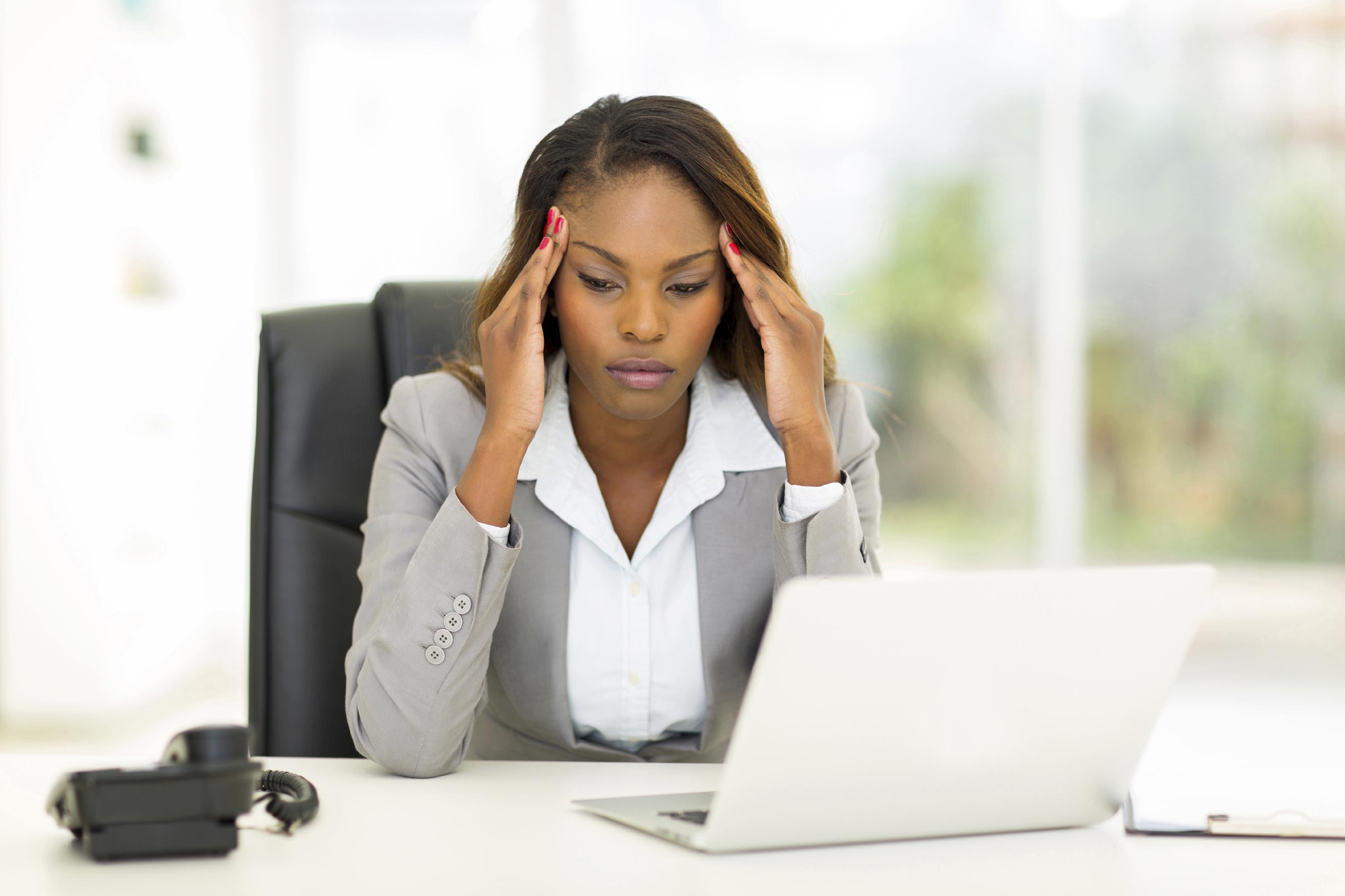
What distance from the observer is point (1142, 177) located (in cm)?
373

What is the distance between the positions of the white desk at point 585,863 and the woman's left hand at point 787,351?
549mm

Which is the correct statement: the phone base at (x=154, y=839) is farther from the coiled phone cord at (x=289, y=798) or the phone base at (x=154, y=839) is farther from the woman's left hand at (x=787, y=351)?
the woman's left hand at (x=787, y=351)

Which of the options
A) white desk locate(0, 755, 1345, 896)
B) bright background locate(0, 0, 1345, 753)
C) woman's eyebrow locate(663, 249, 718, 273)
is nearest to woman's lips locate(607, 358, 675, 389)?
woman's eyebrow locate(663, 249, 718, 273)

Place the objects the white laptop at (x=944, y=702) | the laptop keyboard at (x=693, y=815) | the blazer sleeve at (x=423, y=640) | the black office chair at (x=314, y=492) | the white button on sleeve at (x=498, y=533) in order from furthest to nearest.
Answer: the black office chair at (x=314, y=492) < the white button on sleeve at (x=498, y=533) < the blazer sleeve at (x=423, y=640) < the laptop keyboard at (x=693, y=815) < the white laptop at (x=944, y=702)

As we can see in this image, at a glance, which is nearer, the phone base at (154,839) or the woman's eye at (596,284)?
the phone base at (154,839)

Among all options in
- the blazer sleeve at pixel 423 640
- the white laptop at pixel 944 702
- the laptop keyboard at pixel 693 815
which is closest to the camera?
the white laptop at pixel 944 702

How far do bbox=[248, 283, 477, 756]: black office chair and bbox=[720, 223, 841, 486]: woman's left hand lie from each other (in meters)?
0.43

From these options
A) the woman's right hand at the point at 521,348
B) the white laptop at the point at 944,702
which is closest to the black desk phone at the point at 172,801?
the white laptop at the point at 944,702

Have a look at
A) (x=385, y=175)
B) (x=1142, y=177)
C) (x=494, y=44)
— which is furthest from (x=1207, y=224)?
(x=385, y=175)

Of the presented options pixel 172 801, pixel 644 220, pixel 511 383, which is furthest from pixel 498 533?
pixel 172 801

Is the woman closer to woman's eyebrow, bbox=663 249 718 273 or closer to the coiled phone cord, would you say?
woman's eyebrow, bbox=663 249 718 273

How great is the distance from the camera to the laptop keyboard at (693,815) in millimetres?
819

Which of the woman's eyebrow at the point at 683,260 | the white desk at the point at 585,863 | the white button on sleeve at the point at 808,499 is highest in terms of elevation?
the woman's eyebrow at the point at 683,260

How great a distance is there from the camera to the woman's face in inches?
50.9
